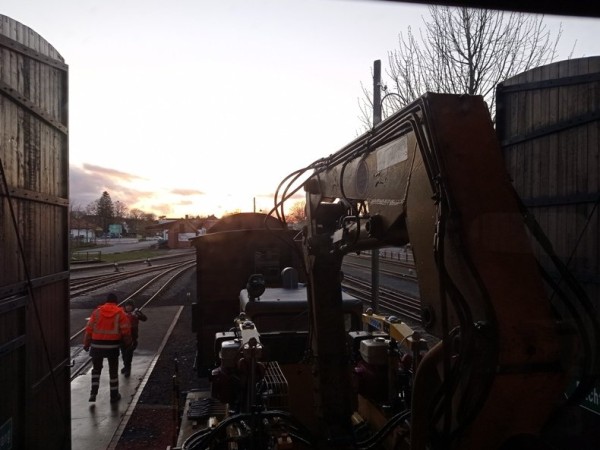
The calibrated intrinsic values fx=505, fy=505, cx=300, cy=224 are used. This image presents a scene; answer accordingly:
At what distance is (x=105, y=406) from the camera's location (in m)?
8.57

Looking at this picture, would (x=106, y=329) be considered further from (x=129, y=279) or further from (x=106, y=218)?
(x=106, y=218)

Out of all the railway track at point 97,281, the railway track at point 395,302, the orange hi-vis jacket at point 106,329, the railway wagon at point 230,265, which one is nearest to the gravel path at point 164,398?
the orange hi-vis jacket at point 106,329

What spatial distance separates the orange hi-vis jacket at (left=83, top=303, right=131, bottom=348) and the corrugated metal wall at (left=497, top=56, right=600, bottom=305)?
718cm

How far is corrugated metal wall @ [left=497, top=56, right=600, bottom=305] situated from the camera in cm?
486

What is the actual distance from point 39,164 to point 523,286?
4.76 m

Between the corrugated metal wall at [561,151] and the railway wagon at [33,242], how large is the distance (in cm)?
517

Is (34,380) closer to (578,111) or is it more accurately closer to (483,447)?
(483,447)

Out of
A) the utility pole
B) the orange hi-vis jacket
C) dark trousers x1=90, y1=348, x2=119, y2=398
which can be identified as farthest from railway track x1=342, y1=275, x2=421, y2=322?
dark trousers x1=90, y1=348, x2=119, y2=398

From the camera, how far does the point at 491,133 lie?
2.70 metres

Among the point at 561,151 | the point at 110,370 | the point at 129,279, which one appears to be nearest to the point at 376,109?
the point at 561,151

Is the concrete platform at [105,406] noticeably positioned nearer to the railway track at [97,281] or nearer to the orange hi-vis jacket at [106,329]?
the orange hi-vis jacket at [106,329]

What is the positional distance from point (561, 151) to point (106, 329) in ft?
25.8

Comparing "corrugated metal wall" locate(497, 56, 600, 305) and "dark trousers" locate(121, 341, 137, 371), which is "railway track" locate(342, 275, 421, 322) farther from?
"corrugated metal wall" locate(497, 56, 600, 305)

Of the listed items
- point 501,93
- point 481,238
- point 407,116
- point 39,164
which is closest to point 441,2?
point 407,116
